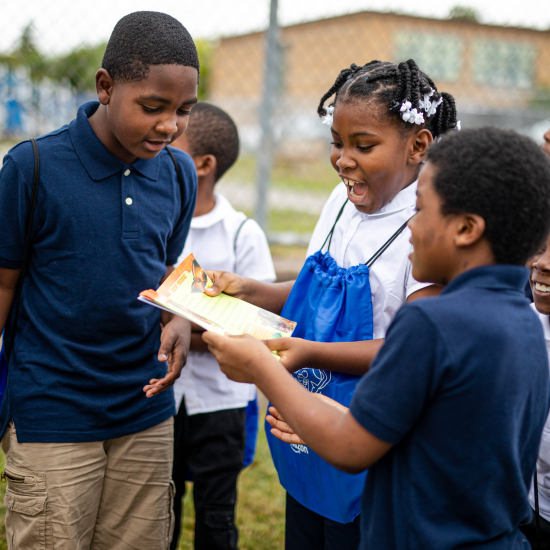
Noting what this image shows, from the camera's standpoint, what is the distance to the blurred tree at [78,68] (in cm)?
399

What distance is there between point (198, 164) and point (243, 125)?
8.41 ft

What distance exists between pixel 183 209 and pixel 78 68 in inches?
96.9

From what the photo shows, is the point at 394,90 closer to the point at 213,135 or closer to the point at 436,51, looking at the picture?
the point at 213,135

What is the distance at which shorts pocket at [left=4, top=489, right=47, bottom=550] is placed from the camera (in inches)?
71.1

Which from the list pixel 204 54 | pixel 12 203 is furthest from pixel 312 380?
pixel 204 54

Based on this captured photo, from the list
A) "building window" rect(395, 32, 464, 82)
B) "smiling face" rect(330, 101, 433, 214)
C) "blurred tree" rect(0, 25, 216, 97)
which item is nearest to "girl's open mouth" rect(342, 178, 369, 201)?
"smiling face" rect(330, 101, 433, 214)

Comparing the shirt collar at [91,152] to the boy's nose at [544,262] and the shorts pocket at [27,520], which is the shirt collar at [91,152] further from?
the boy's nose at [544,262]

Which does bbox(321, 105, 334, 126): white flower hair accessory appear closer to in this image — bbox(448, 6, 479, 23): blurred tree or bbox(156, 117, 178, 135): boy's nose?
bbox(156, 117, 178, 135): boy's nose

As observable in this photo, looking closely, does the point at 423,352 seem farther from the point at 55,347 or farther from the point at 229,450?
the point at 229,450

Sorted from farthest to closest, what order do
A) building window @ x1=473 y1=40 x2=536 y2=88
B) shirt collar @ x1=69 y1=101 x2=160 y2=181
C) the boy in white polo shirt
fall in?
1. building window @ x1=473 y1=40 x2=536 y2=88
2. the boy in white polo shirt
3. shirt collar @ x1=69 y1=101 x2=160 y2=181

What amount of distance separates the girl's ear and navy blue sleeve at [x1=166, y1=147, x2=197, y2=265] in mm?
795

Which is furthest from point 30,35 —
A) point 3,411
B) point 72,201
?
point 3,411

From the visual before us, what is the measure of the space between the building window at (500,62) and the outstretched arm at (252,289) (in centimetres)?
390

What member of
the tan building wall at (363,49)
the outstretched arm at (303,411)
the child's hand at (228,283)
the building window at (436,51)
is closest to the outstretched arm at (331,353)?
the outstretched arm at (303,411)
